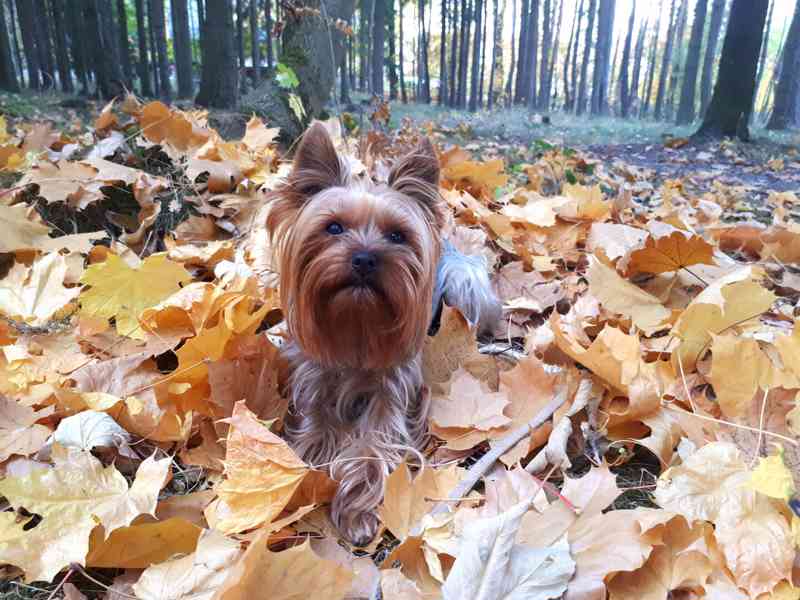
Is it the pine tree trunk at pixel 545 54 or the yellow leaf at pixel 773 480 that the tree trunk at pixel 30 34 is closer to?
the yellow leaf at pixel 773 480

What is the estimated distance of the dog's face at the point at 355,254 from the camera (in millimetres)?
2346

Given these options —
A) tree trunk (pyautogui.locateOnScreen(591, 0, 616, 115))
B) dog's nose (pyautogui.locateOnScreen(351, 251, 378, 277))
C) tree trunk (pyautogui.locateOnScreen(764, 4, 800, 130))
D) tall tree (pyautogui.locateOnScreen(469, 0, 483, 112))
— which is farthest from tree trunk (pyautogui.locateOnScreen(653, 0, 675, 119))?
dog's nose (pyautogui.locateOnScreen(351, 251, 378, 277))

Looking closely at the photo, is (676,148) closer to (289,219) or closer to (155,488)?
(289,219)

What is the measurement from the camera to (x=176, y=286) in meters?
2.67

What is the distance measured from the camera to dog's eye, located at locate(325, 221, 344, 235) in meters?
2.44

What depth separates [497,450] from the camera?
2.02m

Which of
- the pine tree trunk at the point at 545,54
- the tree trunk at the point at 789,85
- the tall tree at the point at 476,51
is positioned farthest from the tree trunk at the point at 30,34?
the pine tree trunk at the point at 545,54

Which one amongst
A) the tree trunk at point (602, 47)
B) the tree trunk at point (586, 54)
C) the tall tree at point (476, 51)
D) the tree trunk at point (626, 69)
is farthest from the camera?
the tree trunk at point (626, 69)

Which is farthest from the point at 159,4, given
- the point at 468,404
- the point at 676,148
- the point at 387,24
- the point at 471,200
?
the point at 468,404

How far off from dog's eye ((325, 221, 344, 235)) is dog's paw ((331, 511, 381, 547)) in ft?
3.56

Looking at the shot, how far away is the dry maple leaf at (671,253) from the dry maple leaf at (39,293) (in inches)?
102

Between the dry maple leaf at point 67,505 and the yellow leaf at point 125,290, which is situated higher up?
the yellow leaf at point 125,290

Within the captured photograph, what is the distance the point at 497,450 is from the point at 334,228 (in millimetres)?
1084

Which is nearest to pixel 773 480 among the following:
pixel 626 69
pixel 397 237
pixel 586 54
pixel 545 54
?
pixel 397 237
